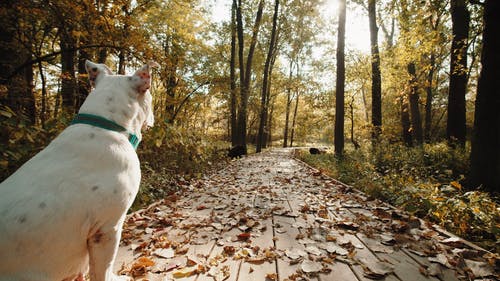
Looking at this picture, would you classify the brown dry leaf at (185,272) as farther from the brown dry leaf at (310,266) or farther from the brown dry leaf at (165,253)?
the brown dry leaf at (310,266)

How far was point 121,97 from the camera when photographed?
5.54ft

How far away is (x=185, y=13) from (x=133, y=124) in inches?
527

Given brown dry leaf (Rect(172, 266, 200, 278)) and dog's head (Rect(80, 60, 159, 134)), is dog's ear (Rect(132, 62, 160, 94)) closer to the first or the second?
dog's head (Rect(80, 60, 159, 134))

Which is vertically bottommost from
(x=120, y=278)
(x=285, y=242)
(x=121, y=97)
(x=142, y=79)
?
(x=285, y=242)

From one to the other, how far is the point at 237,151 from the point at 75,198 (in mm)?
12846

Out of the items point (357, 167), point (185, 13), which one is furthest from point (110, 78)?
point (185, 13)

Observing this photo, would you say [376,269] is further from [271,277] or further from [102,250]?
[102,250]

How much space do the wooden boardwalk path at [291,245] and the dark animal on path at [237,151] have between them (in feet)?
31.4

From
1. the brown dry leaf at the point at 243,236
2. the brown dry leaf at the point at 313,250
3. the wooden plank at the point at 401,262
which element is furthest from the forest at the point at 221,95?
the brown dry leaf at the point at 243,236

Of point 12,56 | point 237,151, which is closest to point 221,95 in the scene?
point 237,151

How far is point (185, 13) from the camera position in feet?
42.2

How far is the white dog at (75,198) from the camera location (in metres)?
1.08

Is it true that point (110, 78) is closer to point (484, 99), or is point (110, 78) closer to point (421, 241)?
point (421, 241)

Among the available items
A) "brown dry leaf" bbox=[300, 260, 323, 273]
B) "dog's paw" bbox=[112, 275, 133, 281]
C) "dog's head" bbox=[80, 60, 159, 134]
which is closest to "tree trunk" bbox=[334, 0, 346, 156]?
"brown dry leaf" bbox=[300, 260, 323, 273]
